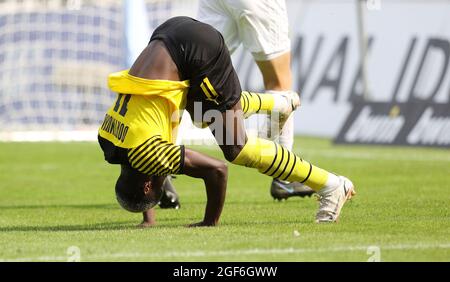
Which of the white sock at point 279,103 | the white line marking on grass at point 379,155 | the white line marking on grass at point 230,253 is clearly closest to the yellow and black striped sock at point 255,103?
the white sock at point 279,103

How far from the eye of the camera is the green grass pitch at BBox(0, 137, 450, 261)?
5.80m

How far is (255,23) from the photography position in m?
8.77

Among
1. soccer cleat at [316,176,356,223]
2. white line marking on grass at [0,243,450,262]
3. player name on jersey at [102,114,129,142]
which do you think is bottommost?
soccer cleat at [316,176,356,223]

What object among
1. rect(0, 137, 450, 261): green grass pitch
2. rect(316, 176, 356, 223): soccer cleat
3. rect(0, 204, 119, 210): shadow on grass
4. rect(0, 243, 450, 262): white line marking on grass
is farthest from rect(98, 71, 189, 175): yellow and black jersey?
rect(0, 204, 119, 210): shadow on grass

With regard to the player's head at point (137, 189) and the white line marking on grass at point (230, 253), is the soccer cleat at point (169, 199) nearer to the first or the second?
the player's head at point (137, 189)

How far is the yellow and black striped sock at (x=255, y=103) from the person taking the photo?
734 centimetres

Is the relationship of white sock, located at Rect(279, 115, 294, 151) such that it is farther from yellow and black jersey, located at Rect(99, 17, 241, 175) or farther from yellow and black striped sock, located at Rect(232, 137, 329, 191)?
yellow and black jersey, located at Rect(99, 17, 241, 175)

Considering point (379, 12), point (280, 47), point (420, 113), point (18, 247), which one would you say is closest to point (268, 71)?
point (280, 47)

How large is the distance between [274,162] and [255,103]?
0.67 m

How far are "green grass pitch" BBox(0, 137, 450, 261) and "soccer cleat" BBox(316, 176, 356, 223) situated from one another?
0.11 metres

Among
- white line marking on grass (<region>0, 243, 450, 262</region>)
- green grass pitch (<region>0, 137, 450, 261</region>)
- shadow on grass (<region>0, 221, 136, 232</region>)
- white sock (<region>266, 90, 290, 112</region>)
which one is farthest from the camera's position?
white sock (<region>266, 90, 290, 112</region>)

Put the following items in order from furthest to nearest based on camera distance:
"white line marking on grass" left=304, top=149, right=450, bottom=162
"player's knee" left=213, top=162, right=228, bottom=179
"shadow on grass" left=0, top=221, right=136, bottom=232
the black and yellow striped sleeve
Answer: "white line marking on grass" left=304, top=149, right=450, bottom=162 → "shadow on grass" left=0, top=221, right=136, bottom=232 → "player's knee" left=213, top=162, right=228, bottom=179 → the black and yellow striped sleeve

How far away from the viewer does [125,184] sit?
682cm

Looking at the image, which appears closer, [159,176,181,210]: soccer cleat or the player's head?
the player's head
